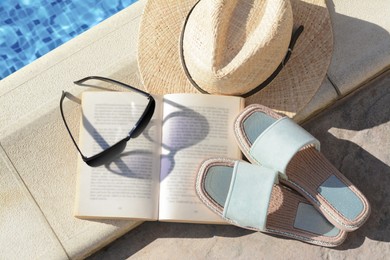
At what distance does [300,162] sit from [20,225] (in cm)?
118

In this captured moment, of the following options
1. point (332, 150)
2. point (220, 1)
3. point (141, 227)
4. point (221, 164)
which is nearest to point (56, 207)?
point (141, 227)

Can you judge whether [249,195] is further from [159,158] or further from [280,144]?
[159,158]

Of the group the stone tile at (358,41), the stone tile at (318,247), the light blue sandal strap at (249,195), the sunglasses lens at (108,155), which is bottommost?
the stone tile at (318,247)

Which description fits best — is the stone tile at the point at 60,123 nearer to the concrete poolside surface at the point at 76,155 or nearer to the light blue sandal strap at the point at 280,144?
the concrete poolside surface at the point at 76,155

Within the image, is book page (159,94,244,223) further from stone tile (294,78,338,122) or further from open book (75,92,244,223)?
stone tile (294,78,338,122)

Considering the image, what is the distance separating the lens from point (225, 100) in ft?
6.32

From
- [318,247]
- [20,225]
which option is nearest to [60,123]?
[20,225]

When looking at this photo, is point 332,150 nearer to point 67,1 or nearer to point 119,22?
point 119,22

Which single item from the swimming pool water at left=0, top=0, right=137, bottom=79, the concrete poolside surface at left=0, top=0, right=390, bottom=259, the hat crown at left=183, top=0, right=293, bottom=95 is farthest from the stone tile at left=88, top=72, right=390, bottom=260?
the swimming pool water at left=0, top=0, right=137, bottom=79

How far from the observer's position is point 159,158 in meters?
1.96

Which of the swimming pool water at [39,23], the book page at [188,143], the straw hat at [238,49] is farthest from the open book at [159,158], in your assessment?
the swimming pool water at [39,23]

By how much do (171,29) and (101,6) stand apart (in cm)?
93

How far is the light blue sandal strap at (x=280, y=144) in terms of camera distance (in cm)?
182

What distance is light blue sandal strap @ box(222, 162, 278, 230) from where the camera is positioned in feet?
6.00
